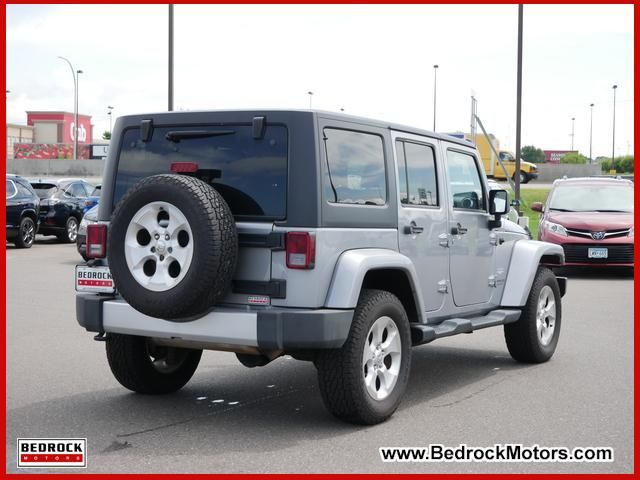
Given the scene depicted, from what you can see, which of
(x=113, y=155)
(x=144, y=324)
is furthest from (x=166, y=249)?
(x=113, y=155)

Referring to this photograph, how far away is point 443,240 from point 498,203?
114 centimetres

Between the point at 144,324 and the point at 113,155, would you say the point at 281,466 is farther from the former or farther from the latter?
the point at 113,155

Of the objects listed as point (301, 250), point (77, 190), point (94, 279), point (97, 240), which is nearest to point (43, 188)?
point (77, 190)

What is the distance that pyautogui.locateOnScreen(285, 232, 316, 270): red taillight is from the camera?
19.9ft

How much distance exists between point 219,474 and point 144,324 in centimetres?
146

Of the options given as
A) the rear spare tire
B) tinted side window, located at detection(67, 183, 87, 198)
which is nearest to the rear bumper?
the rear spare tire

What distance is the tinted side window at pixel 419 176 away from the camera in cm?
726

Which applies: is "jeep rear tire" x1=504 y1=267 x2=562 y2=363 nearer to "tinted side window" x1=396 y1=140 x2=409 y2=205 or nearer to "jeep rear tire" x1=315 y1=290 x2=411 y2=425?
"tinted side window" x1=396 y1=140 x2=409 y2=205

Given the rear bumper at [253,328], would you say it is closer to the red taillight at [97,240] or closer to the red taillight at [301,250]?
the red taillight at [301,250]

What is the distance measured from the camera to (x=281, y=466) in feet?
17.8

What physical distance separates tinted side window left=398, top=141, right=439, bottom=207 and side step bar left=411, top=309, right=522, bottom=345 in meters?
0.91

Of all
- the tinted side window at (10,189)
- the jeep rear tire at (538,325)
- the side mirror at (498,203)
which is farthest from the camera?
the tinted side window at (10,189)

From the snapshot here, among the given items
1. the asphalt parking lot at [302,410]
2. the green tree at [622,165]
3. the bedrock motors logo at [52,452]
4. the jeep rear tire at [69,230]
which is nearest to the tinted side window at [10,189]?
the jeep rear tire at [69,230]

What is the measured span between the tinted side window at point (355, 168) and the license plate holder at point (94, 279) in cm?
162
